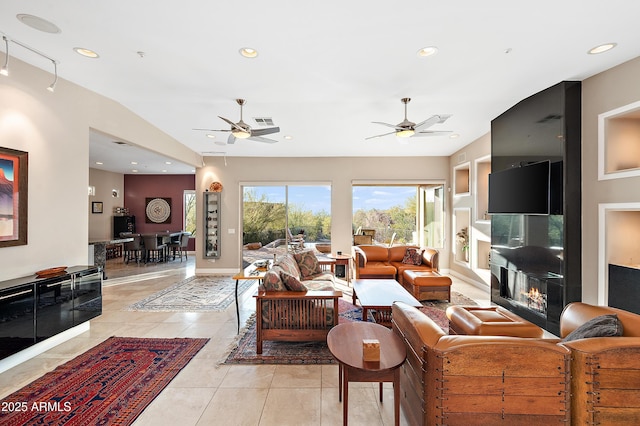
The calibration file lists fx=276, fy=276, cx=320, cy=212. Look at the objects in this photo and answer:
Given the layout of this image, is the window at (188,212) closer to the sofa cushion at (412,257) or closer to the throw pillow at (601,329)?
the sofa cushion at (412,257)

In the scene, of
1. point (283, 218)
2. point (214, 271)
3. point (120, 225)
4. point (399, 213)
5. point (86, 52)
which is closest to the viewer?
point (86, 52)

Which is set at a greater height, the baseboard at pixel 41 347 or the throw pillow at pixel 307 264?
the throw pillow at pixel 307 264

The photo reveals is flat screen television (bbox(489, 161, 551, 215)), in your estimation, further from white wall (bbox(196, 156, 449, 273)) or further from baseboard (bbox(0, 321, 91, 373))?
baseboard (bbox(0, 321, 91, 373))

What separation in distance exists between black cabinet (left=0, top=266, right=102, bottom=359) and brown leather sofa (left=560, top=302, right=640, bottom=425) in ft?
14.4

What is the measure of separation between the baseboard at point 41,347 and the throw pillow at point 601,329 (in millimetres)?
4691

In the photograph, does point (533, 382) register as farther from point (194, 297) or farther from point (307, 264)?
point (194, 297)

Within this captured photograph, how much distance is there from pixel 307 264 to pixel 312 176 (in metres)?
3.00

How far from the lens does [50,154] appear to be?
10.6ft

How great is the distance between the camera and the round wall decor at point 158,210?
10.2m

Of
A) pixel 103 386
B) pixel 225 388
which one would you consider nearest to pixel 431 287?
pixel 225 388

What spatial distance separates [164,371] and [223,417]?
0.97 metres

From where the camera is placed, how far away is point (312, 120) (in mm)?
4617

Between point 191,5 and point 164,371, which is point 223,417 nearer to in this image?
point 164,371

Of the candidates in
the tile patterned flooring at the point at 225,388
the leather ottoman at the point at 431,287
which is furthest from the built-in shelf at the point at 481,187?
the tile patterned flooring at the point at 225,388
